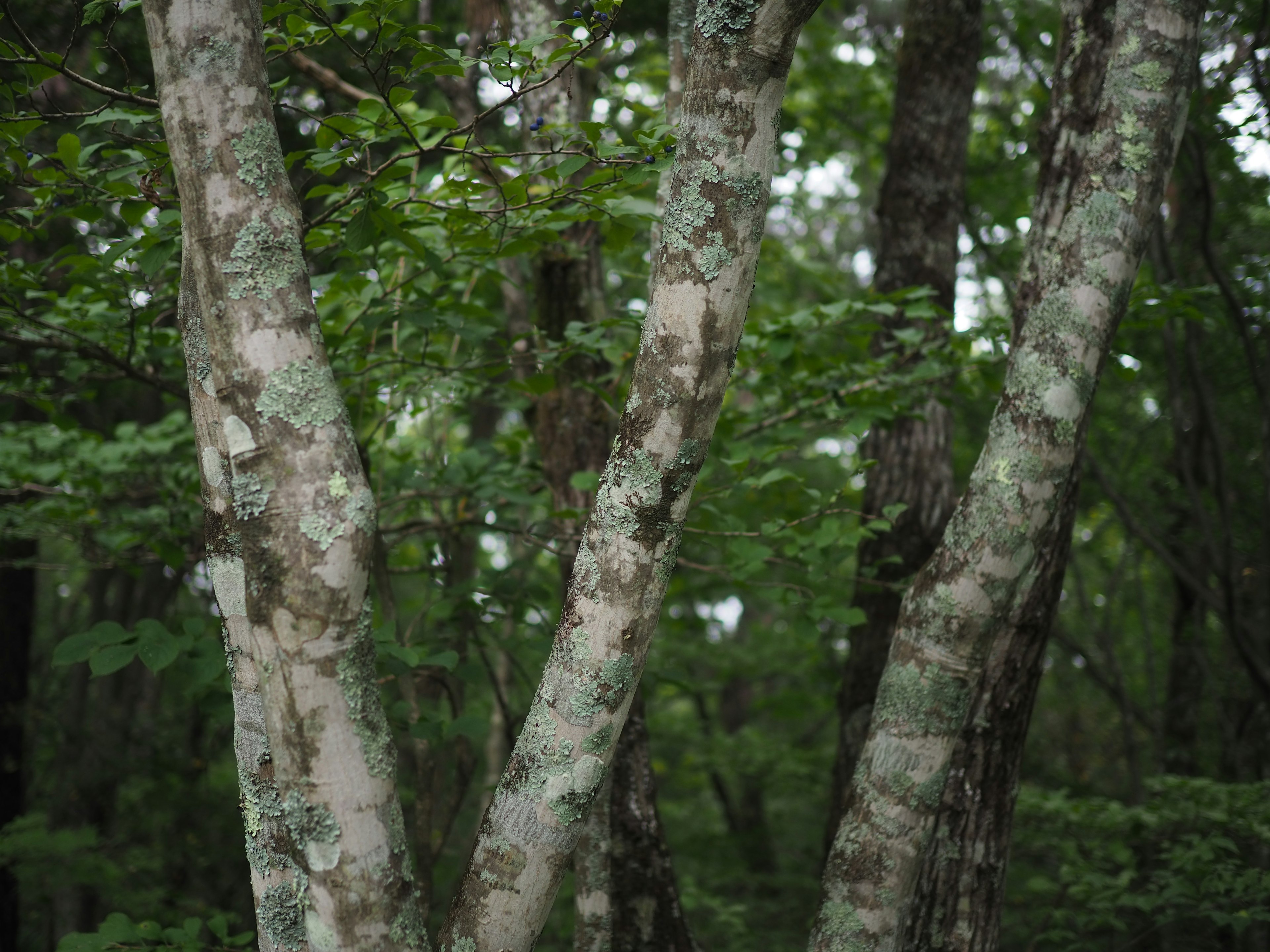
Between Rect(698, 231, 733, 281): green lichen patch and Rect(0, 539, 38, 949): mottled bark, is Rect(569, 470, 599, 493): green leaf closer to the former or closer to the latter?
Rect(698, 231, 733, 281): green lichen patch

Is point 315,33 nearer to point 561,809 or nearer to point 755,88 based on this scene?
point 755,88

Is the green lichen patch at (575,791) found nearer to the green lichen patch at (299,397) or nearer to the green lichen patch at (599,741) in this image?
the green lichen patch at (599,741)

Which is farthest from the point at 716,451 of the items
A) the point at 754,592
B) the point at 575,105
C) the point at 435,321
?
the point at 575,105

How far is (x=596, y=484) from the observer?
9.63 feet

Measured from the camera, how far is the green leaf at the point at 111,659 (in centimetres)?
176

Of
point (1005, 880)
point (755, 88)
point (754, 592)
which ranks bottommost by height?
point (1005, 880)

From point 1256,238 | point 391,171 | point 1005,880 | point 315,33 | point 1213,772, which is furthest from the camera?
point 1213,772

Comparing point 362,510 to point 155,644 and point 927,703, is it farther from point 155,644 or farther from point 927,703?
point 927,703

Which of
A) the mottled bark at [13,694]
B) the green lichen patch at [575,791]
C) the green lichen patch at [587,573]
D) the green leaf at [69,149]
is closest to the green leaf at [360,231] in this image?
the green leaf at [69,149]

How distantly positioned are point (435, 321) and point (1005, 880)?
2.36m

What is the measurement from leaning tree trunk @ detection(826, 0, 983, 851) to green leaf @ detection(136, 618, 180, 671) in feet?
9.13

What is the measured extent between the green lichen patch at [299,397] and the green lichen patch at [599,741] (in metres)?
0.66

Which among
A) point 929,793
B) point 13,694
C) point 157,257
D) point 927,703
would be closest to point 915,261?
point 927,703

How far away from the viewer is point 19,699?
19.0ft
